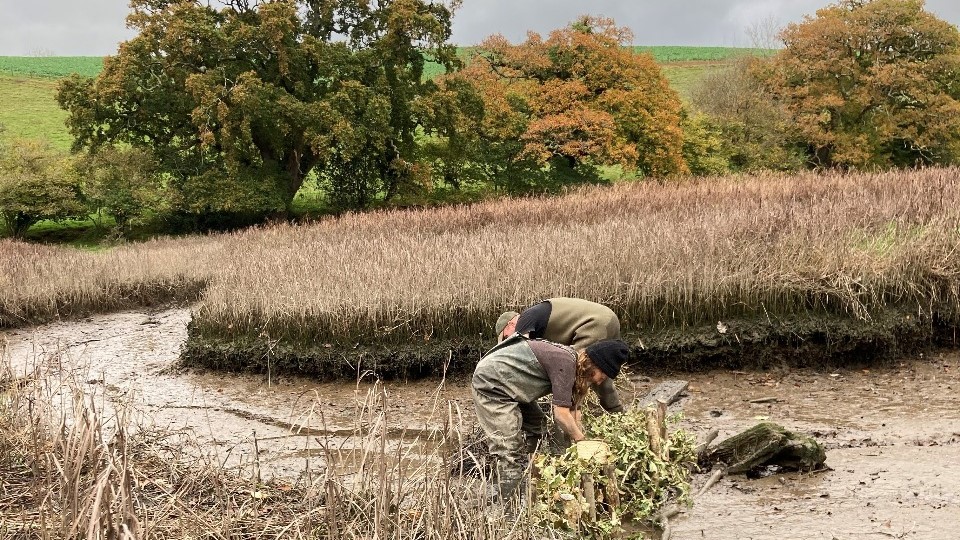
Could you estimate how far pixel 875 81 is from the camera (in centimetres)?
2572

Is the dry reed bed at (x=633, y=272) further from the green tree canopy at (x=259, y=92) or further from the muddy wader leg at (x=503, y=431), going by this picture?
the green tree canopy at (x=259, y=92)

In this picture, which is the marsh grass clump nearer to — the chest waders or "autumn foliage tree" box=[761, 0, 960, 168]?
the chest waders

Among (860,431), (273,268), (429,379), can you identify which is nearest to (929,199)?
(860,431)

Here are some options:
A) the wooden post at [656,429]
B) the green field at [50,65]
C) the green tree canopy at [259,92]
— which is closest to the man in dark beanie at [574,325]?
the wooden post at [656,429]

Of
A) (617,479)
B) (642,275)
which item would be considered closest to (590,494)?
(617,479)

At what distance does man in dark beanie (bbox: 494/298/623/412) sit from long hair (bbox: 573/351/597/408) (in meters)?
0.50

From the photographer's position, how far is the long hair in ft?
Answer: 13.6

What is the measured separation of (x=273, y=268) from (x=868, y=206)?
26.7 ft

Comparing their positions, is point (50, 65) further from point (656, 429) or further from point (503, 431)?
point (656, 429)

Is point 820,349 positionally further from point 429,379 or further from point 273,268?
point 273,268

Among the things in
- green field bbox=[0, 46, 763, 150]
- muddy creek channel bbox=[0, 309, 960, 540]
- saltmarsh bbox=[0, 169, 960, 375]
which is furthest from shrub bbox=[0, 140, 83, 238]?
saltmarsh bbox=[0, 169, 960, 375]

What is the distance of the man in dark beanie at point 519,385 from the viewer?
13.6 ft

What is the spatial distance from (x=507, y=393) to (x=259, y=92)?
746 inches

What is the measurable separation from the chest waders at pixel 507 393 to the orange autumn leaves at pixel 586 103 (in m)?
19.1
